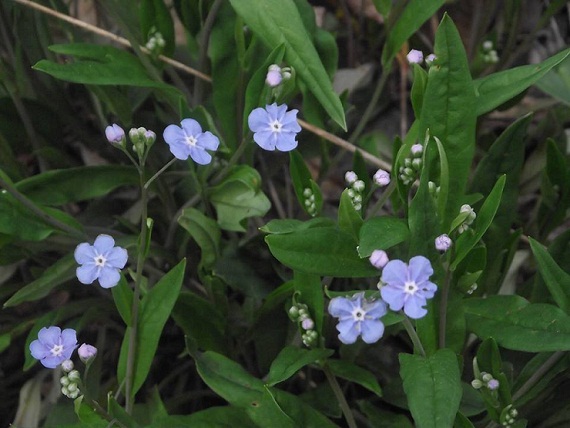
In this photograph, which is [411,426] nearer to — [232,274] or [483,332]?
[483,332]

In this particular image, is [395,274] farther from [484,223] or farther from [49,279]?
[49,279]

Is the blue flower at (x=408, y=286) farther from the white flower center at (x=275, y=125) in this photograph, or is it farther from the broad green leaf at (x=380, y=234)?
the white flower center at (x=275, y=125)

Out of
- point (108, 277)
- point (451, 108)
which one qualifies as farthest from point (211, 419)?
point (451, 108)

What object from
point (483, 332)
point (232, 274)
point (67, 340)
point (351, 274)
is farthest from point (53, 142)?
point (483, 332)

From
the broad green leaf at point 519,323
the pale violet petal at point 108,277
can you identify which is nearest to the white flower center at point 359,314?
the broad green leaf at point 519,323

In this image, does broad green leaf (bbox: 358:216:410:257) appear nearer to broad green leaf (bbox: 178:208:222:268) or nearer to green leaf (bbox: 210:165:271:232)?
green leaf (bbox: 210:165:271:232)

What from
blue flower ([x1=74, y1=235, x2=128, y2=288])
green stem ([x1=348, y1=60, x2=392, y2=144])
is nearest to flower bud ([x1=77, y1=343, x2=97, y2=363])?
blue flower ([x1=74, y1=235, x2=128, y2=288])
